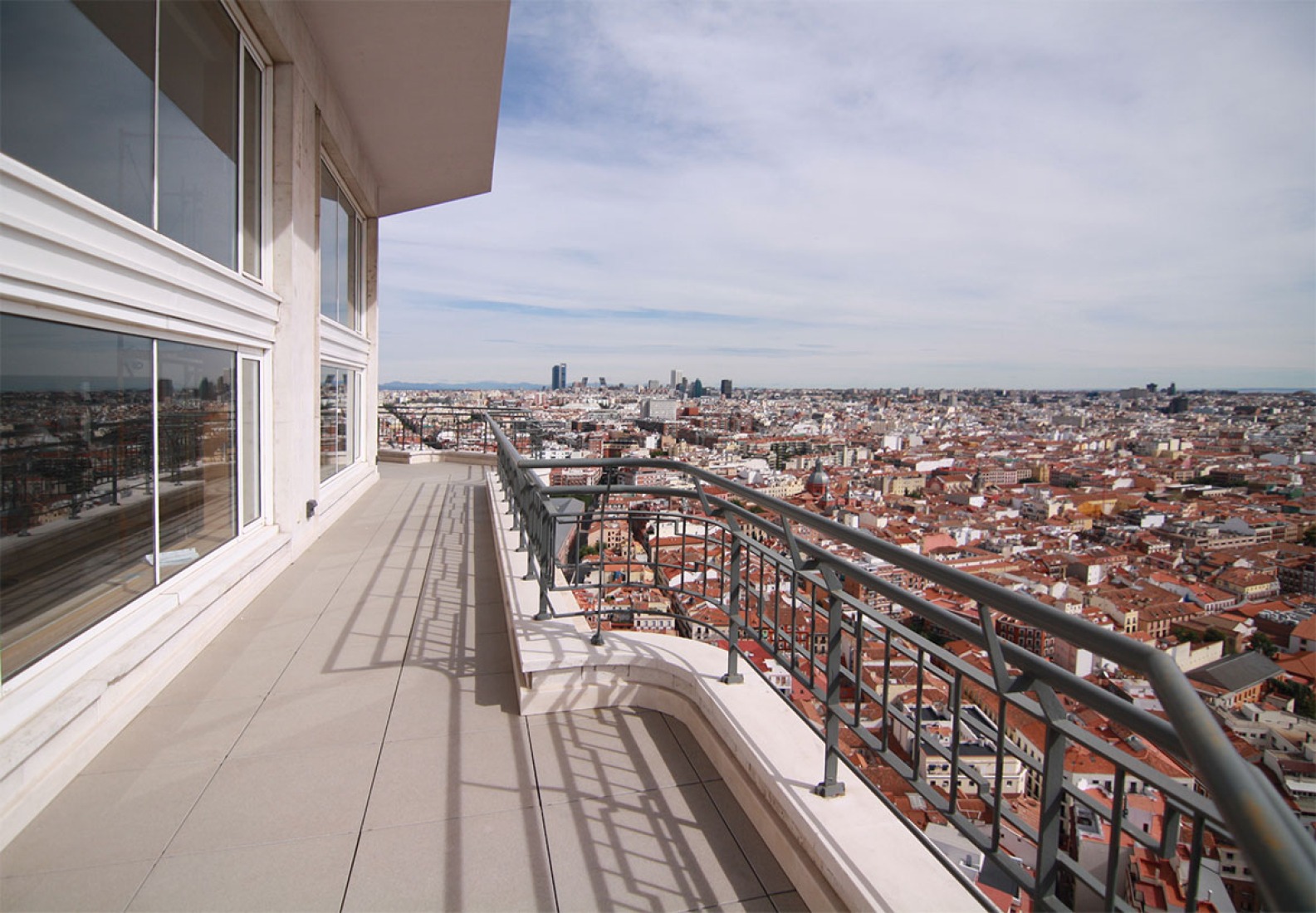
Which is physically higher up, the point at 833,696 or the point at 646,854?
the point at 833,696

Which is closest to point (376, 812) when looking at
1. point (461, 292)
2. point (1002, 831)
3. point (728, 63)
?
point (1002, 831)

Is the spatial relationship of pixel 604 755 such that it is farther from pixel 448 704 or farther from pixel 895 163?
pixel 895 163

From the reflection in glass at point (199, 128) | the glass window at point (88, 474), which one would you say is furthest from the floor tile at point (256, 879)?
the reflection in glass at point (199, 128)

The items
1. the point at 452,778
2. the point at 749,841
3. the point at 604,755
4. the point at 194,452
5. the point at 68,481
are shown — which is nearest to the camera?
the point at 749,841

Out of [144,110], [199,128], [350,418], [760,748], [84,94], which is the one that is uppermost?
[199,128]

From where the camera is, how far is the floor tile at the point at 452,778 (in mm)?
2477

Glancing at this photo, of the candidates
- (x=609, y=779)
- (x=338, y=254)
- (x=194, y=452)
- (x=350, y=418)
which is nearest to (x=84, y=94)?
(x=194, y=452)

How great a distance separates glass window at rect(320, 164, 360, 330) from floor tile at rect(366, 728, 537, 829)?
6.49 m

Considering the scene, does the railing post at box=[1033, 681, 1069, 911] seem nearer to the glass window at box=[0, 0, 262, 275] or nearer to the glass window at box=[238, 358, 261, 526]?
the glass window at box=[0, 0, 262, 275]

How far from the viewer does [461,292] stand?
28.5m

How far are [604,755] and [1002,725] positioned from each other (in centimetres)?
181

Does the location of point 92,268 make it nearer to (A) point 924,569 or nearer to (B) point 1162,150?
(A) point 924,569

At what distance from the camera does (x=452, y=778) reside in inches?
106

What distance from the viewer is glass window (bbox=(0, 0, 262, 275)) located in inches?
111
